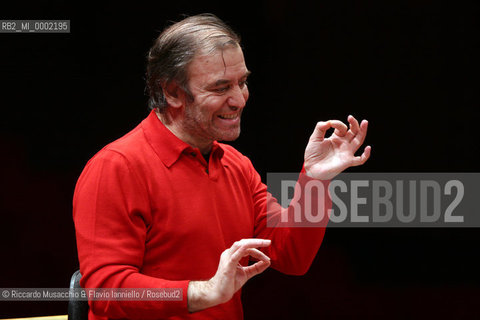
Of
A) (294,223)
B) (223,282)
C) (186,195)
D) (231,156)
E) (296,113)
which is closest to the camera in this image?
(223,282)

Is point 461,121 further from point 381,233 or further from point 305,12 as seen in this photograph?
point 305,12

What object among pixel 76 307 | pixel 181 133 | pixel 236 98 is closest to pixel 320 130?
pixel 236 98

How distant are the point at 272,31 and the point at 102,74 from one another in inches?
28.6

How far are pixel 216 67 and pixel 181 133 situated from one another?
0.22m

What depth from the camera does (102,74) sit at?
8.03 feet

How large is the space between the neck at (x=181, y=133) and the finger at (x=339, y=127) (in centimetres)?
34

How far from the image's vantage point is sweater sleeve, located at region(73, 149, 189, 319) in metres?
1.42

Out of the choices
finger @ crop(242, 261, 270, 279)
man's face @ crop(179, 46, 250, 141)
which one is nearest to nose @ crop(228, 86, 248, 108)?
man's face @ crop(179, 46, 250, 141)

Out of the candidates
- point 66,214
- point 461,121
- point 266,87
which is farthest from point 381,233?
point 66,214

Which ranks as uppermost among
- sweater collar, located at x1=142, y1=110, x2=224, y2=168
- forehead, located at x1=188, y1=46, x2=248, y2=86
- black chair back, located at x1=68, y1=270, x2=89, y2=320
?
forehead, located at x1=188, y1=46, x2=248, y2=86

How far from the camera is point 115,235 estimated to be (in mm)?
1453

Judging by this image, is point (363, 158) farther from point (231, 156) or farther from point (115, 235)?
point (115, 235)

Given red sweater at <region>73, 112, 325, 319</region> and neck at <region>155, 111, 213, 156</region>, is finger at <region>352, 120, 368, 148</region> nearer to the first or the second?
red sweater at <region>73, 112, 325, 319</region>

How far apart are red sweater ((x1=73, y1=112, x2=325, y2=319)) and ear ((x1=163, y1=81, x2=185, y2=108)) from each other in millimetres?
69
